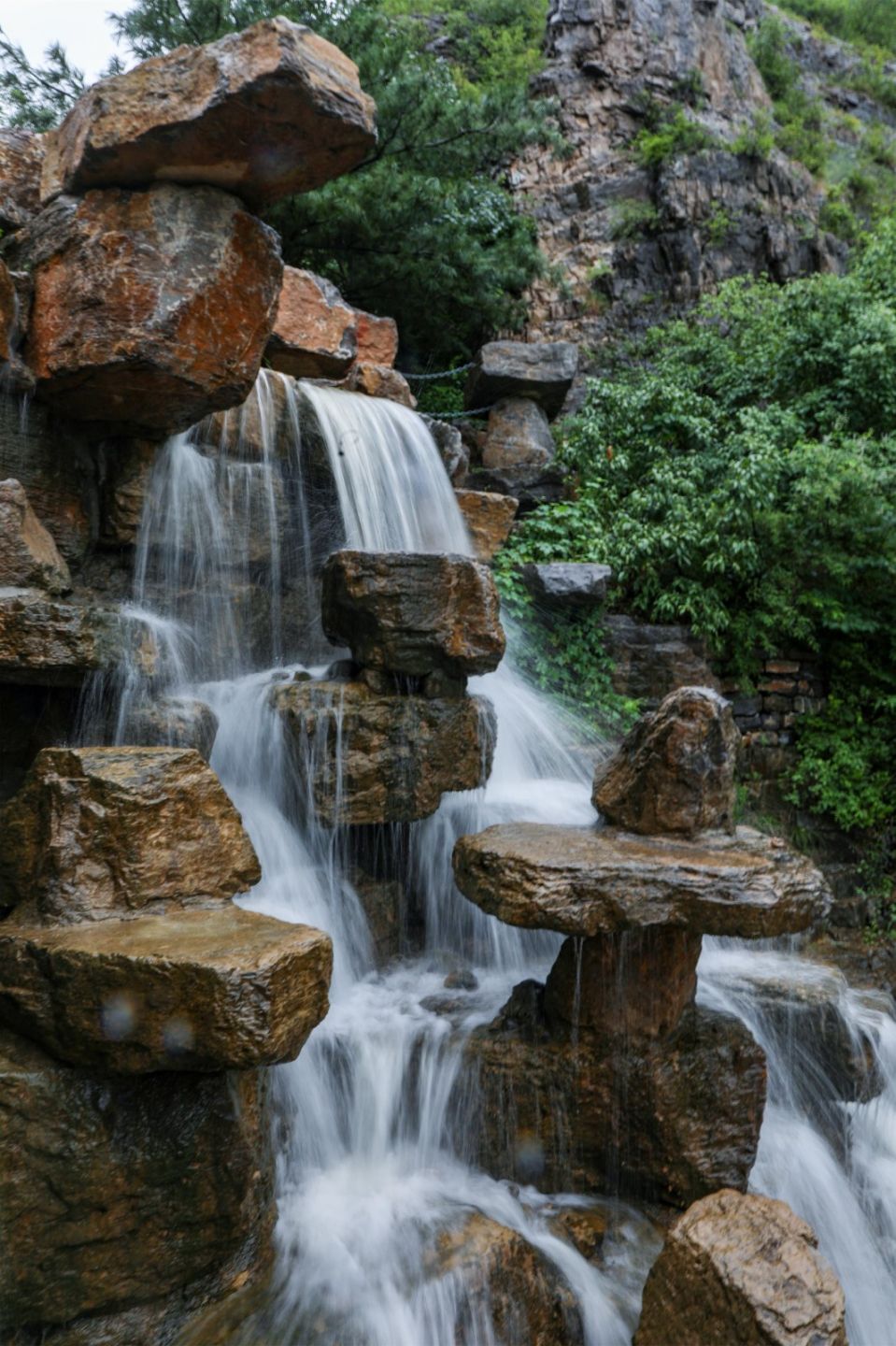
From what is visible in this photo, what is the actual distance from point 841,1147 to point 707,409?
307 inches

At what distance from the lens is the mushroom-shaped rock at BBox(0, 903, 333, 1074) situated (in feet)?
8.18

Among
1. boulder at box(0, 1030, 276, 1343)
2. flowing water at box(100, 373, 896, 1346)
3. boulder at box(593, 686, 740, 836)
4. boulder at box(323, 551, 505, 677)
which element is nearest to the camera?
boulder at box(0, 1030, 276, 1343)

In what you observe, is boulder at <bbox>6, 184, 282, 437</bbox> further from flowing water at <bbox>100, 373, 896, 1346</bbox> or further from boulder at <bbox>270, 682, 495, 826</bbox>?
boulder at <bbox>270, 682, 495, 826</bbox>

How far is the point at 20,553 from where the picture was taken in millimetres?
4086

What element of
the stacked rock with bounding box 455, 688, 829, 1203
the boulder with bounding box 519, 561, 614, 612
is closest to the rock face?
the stacked rock with bounding box 455, 688, 829, 1203

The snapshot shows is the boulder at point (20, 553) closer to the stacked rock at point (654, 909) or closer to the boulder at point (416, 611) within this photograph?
the boulder at point (416, 611)

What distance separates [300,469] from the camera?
6.82m

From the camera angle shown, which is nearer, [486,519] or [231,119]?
[231,119]

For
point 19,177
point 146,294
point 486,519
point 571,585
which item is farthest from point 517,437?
point 146,294

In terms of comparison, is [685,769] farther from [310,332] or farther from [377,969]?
[310,332]

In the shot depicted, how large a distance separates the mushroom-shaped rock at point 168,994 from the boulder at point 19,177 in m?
4.18

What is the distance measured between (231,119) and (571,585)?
445 centimetres

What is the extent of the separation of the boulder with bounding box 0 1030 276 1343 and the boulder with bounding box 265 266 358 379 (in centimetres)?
614

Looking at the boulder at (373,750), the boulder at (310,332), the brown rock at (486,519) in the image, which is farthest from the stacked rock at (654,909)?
the boulder at (310,332)
